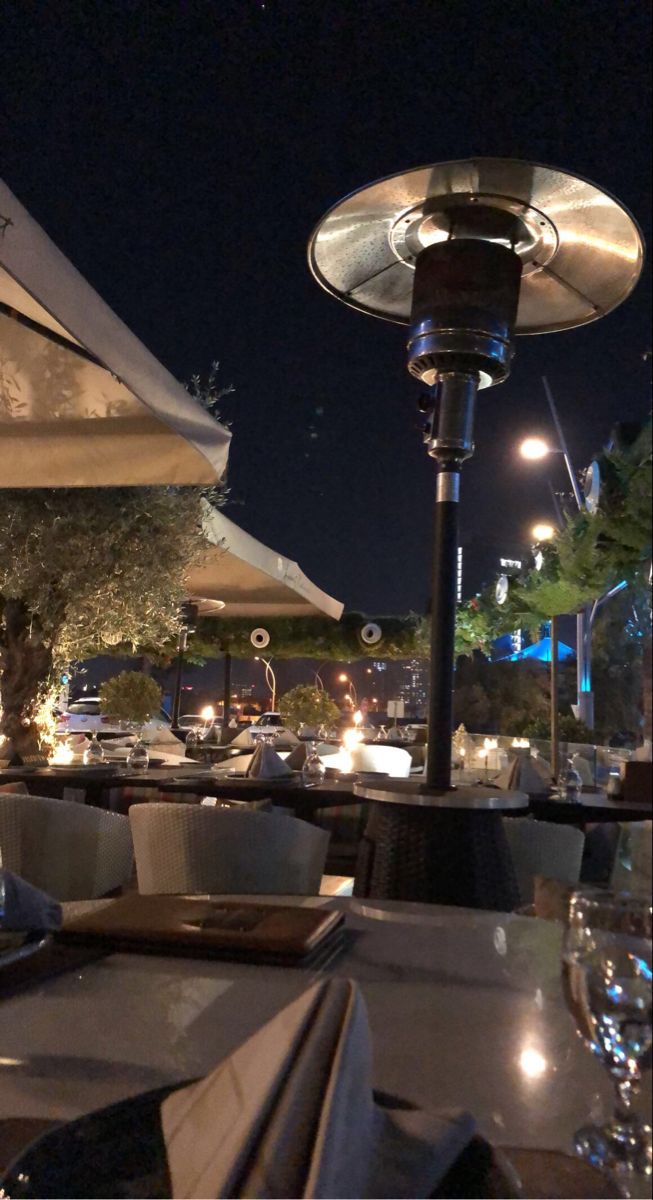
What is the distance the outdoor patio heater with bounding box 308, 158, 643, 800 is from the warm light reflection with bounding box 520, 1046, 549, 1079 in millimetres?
1477

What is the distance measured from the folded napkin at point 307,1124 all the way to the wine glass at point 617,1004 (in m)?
0.11

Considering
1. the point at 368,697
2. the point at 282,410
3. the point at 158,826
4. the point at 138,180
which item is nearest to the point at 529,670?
the point at 368,697

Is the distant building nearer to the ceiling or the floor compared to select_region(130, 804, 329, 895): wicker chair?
nearer to the ceiling

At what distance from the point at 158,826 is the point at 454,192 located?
6.94ft

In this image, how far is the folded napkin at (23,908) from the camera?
41.7 inches

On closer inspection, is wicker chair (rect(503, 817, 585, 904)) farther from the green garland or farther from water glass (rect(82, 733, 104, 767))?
the green garland

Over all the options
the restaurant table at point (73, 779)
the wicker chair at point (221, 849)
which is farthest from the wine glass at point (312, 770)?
the wicker chair at point (221, 849)

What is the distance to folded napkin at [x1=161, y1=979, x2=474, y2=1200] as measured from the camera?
0.45 meters

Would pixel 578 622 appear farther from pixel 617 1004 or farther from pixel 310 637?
pixel 617 1004

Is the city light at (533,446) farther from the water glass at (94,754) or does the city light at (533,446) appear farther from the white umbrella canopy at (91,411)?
the water glass at (94,754)

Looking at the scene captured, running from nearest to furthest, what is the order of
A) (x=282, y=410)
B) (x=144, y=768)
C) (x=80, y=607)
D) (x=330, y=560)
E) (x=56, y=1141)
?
1. (x=56, y=1141)
2. (x=144, y=768)
3. (x=80, y=607)
4. (x=282, y=410)
5. (x=330, y=560)

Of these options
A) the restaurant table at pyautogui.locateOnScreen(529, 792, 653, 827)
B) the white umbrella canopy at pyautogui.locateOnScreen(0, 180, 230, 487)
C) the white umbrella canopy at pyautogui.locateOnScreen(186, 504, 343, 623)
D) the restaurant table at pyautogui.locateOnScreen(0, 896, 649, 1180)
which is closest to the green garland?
the white umbrella canopy at pyautogui.locateOnScreen(186, 504, 343, 623)

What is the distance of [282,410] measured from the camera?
14.5 metres

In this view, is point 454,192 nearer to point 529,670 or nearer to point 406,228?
point 406,228
